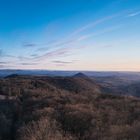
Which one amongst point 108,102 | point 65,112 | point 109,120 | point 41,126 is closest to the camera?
point 41,126

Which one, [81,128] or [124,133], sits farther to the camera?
[81,128]

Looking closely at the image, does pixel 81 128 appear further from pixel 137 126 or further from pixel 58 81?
pixel 58 81

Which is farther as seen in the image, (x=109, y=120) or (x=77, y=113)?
(x=77, y=113)

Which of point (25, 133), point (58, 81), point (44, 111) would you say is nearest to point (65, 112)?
point (44, 111)

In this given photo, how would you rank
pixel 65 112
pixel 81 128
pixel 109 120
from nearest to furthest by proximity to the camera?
pixel 81 128 < pixel 109 120 < pixel 65 112

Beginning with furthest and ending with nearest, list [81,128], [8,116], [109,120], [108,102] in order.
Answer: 1. [108,102]
2. [8,116]
3. [109,120]
4. [81,128]

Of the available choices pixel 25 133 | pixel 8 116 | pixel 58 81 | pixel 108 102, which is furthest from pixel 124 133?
pixel 58 81

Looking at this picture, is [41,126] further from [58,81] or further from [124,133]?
[58,81]

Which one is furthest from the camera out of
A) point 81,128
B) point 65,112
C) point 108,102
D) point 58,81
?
point 58,81
